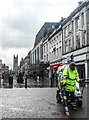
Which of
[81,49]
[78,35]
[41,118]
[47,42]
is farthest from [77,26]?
[41,118]

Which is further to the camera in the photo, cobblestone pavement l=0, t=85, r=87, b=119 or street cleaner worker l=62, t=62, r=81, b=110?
street cleaner worker l=62, t=62, r=81, b=110

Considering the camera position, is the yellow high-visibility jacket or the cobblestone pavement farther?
the yellow high-visibility jacket

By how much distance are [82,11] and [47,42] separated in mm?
30698

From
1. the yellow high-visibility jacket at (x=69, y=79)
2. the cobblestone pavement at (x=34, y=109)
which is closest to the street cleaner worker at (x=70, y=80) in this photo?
the yellow high-visibility jacket at (x=69, y=79)

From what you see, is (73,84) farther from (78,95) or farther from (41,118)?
(41,118)

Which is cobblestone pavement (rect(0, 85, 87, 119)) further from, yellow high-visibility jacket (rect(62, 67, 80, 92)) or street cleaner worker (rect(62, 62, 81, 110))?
yellow high-visibility jacket (rect(62, 67, 80, 92))

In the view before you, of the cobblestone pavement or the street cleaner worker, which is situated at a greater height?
the street cleaner worker

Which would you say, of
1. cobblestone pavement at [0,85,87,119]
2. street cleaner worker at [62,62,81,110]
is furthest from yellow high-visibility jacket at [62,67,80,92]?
cobblestone pavement at [0,85,87,119]

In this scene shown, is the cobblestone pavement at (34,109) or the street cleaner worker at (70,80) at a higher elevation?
the street cleaner worker at (70,80)

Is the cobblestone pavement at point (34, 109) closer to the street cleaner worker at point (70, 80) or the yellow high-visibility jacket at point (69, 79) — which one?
the street cleaner worker at point (70, 80)

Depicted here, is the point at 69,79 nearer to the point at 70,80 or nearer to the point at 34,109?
the point at 70,80

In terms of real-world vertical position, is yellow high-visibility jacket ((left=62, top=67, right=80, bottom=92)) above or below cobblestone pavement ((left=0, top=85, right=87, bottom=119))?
above

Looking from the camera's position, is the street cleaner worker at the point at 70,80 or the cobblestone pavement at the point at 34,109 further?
the street cleaner worker at the point at 70,80

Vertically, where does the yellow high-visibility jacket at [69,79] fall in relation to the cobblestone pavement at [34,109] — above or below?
above
